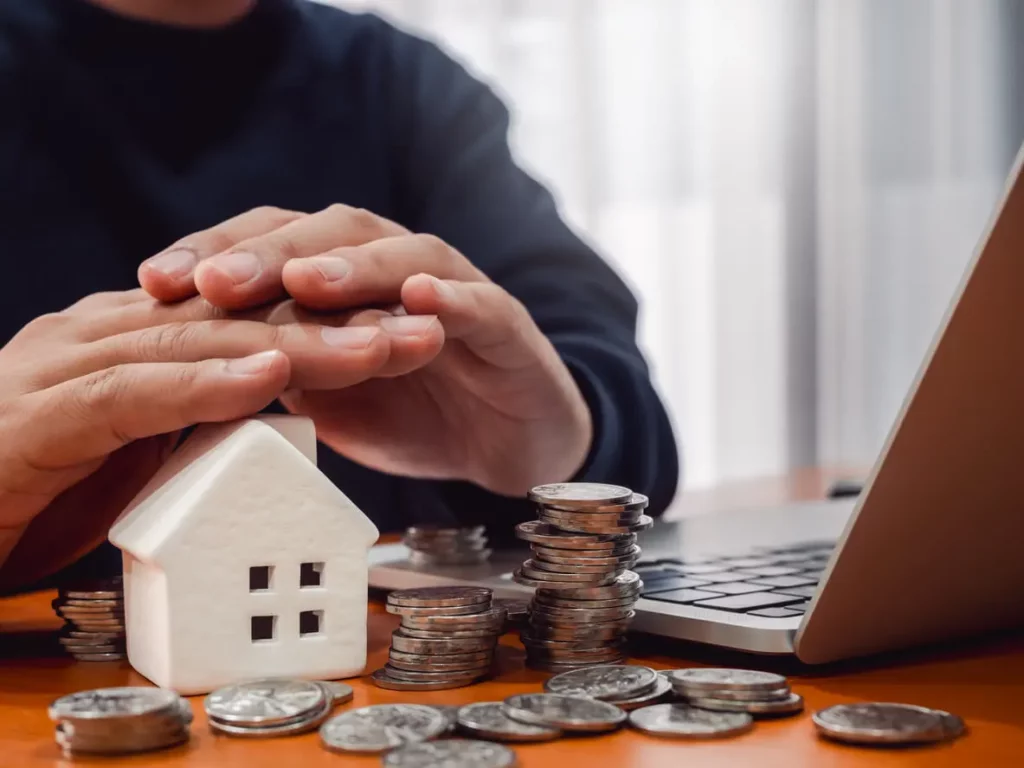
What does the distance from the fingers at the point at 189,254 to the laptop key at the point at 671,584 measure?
0.31 metres

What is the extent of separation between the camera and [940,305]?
9.66 ft

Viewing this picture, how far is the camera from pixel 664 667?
23.0 inches

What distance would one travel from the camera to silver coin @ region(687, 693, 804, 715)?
0.49 m

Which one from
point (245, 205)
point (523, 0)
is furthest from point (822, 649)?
point (523, 0)

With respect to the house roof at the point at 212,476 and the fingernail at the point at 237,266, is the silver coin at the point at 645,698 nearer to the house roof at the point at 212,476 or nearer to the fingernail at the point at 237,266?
the house roof at the point at 212,476

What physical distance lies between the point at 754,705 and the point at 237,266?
0.36 metres

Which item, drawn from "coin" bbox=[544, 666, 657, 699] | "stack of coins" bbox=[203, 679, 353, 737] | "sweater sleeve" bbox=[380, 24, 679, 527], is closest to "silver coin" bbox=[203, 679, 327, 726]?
"stack of coins" bbox=[203, 679, 353, 737]

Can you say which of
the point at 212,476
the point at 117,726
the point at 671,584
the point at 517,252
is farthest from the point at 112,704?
the point at 517,252

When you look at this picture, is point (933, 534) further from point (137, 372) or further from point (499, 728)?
point (137, 372)

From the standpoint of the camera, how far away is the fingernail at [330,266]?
2.19 ft

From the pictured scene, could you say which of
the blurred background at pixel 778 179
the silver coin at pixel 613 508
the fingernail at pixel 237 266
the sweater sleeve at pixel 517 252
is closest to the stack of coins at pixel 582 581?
the silver coin at pixel 613 508

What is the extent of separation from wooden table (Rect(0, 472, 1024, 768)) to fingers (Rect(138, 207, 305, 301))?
208mm

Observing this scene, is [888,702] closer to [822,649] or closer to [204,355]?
[822,649]

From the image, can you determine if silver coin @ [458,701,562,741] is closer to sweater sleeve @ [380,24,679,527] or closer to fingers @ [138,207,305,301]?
fingers @ [138,207,305,301]
